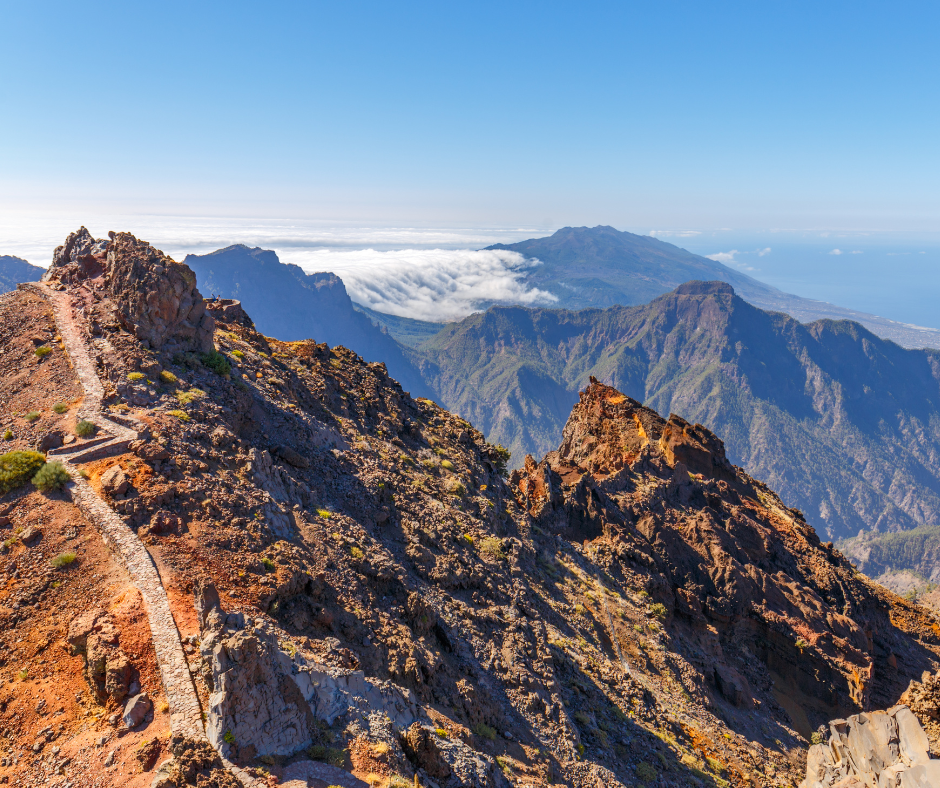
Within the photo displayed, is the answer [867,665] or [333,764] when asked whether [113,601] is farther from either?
[867,665]

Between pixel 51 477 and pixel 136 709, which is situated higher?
pixel 51 477

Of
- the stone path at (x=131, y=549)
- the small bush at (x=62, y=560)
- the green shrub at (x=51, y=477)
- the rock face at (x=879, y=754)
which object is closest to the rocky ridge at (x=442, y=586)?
the stone path at (x=131, y=549)

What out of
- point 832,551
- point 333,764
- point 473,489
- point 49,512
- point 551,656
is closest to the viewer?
point 333,764

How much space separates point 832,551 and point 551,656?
4456cm

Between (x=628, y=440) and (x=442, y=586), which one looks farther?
(x=628, y=440)

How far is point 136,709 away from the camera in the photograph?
13.1 m

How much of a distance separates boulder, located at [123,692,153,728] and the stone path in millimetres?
487

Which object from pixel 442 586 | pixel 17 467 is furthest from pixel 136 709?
pixel 442 586

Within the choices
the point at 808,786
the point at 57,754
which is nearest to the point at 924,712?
the point at 808,786

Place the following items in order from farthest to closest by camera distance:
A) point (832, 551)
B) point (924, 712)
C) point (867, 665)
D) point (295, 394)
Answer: point (832, 551), point (867, 665), point (295, 394), point (924, 712)

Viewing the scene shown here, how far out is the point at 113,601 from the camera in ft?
51.2

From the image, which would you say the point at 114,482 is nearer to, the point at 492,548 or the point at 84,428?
the point at 84,428

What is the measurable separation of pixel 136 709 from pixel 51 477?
34.6 feet

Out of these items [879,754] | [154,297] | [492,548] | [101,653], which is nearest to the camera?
[101,653]
